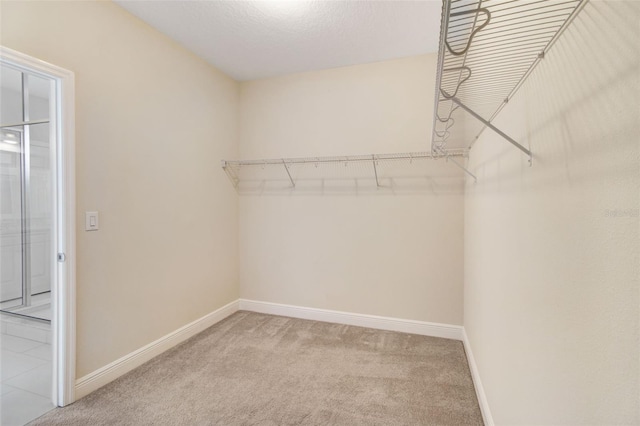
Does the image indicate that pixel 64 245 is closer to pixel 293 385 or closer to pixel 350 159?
pixel 293 385

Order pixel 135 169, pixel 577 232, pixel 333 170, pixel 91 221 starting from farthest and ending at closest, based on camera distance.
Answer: pixel 333 170 → pixel 135 169 → pixel 91 221 → pixel 577 232

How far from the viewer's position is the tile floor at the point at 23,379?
1.76 m

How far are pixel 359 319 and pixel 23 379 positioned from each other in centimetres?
260

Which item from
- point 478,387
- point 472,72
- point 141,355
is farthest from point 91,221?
point 478,387

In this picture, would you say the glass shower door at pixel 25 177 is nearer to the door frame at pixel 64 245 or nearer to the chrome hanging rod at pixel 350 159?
the door frame at pixel 64 245

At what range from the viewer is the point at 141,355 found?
2295 millimetres

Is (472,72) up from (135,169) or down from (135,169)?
up

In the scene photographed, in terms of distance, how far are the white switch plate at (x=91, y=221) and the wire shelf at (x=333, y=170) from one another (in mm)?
1376

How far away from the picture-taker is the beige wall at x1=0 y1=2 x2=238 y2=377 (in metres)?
1.89

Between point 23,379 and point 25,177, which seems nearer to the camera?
point 23,379

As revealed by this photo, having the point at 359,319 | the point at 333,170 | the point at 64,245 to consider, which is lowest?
the point at 359,319

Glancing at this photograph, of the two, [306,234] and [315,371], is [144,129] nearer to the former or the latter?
[306,234]

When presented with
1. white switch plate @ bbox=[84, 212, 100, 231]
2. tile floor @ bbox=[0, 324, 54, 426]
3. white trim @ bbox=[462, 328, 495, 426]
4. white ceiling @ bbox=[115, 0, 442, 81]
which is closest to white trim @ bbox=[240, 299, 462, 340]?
white trim @ bbox=[462, 328, 495, 426]

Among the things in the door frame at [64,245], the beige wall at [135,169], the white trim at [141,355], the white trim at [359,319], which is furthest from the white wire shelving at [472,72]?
the white trim at [141,355]
